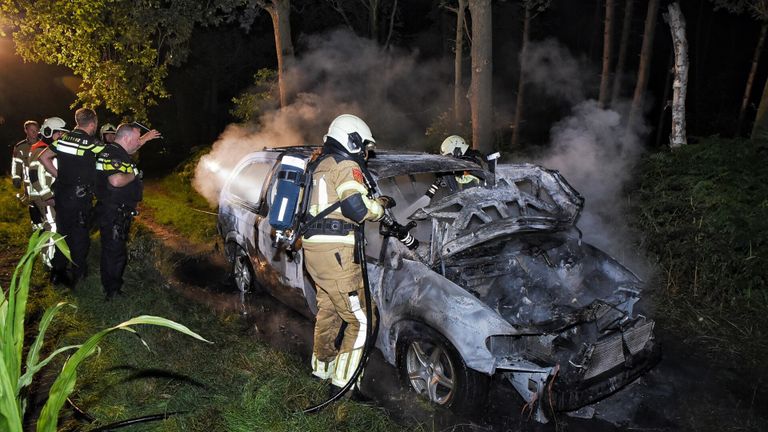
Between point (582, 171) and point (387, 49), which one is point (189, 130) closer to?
point (387, 49)

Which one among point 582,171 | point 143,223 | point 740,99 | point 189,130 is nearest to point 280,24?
point 143,223

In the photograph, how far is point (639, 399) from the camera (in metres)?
4.28

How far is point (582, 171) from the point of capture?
301 inches

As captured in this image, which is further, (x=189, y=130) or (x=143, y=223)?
(x=189, y=130)

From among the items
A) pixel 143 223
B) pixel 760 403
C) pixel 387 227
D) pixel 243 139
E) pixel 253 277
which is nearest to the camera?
pixel 387 227

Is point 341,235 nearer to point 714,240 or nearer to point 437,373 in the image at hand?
point 437,373

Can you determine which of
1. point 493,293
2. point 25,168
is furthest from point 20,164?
point 493,293

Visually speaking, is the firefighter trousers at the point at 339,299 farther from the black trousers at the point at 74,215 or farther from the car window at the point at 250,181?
the black trousers at the point at 74,215

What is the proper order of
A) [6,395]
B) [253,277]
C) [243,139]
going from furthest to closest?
1. [243,139]
2. [253,277]
3. [6,395]

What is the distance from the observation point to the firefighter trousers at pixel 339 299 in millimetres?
3867

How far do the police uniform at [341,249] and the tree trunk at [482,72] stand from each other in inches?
206

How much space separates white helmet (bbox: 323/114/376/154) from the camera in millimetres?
3827

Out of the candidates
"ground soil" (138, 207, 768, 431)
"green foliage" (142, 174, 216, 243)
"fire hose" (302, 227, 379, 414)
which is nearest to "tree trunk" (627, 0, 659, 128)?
"ground soil" (138, 207, 768, 431)

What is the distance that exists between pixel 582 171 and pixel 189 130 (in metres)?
26.8
